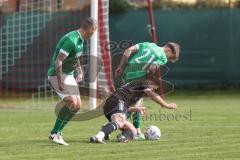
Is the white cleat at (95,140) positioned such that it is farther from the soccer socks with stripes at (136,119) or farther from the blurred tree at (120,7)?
the blurred tree at (120,7)

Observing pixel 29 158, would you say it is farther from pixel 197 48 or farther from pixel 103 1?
pixel 197 48

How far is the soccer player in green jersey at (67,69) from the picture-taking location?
11836mm

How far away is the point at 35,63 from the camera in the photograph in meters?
24.1

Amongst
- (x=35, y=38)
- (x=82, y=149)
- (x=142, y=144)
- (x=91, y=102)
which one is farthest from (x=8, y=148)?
(x=35, y=38)

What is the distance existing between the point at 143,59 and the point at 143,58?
0.05 ft

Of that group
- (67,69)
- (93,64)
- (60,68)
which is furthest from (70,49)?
(93,64)

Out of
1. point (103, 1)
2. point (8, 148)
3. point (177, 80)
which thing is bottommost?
point (177, 80)

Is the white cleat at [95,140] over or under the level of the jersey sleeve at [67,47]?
under

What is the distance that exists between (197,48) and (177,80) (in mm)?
1089

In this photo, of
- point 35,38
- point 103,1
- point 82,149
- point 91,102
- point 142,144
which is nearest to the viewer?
point 82,149

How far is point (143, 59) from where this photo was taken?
1230 cm

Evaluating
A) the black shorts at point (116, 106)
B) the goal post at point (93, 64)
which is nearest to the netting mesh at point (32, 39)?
the goal post at point (93, 64)

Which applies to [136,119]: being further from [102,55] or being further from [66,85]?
[102,55]

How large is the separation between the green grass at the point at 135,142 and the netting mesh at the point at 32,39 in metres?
3.70
